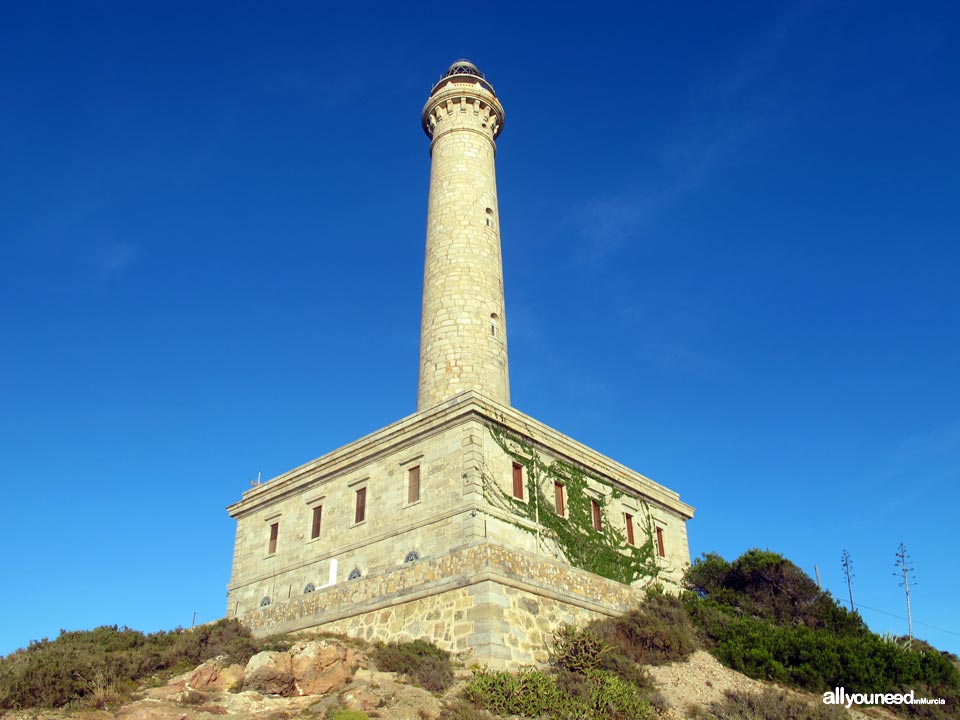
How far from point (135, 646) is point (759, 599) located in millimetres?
19123

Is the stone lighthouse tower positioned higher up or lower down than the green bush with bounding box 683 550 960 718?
higher up

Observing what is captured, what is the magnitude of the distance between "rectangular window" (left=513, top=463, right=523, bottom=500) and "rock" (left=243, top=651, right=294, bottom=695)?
745 centimetres

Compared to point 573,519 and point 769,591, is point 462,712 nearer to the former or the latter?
point 573,519

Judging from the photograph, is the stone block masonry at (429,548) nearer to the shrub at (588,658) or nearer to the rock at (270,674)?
the shrub at (588,658)

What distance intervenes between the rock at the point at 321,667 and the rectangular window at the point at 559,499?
25.3 ft

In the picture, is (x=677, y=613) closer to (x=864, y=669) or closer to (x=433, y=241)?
(x=864, y=669)

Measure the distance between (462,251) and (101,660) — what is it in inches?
662

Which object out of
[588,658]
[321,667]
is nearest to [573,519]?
[588,658]

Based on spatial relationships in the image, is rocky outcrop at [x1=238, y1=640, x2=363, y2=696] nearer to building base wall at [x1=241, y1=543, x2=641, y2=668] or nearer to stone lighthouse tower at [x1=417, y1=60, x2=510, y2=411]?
building base wall at [x1=241, y1=543, x2=641, y2=668]

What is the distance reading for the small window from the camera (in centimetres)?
2478

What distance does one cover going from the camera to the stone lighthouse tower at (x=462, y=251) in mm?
26531

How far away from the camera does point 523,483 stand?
23000 mm

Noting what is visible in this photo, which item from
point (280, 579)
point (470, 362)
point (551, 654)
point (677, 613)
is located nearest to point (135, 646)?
point (280, 579)

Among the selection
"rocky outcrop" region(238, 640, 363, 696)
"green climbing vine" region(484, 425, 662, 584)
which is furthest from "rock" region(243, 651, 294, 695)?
"green climbing vine" region(484, 425, 662, 584)
